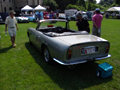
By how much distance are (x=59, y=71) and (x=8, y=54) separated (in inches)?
98.1

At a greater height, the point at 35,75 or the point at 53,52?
the point at 53,52

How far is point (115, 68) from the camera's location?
3699 mm

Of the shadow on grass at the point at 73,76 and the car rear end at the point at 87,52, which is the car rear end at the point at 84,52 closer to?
the car rear end at the point at 87,52

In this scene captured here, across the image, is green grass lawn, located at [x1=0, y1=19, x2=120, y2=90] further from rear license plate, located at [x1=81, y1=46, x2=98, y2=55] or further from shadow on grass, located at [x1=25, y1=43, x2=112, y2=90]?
rear license plate, located at [x1=81, y1=46, x2=98, y2=55]

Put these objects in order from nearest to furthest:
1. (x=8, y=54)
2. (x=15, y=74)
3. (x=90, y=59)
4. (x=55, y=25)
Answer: (x=90, y=59) < (x=15, y=74) < (x=8, y=54) < (x=55, y=25)

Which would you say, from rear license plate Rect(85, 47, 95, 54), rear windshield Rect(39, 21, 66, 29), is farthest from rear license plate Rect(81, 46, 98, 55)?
rear windshield Rect(39, 21, 66, 29)

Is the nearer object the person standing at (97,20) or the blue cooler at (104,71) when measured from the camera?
the blue cooler at (104,71)

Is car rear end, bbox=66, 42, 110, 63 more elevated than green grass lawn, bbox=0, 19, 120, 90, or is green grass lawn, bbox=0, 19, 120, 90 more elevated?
car rear end, bbox=66, 42, 110, 63

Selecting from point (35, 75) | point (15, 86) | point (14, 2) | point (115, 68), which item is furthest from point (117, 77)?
point (14, 2)

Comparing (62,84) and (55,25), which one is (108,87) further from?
(55,25)

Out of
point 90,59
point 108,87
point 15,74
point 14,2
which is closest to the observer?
point 108,87

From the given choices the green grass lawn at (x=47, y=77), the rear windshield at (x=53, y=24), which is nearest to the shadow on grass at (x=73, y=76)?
the green grass lawn at (x=47, y=77)

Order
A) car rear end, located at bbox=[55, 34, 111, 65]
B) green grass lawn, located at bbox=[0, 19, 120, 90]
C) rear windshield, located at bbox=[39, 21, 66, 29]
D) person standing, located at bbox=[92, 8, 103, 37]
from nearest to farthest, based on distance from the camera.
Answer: green grass lawn, located at bbox=[0, 19, 120, 90]
car rear end, located at bbox=[55, 34, 111, 65]
person standing, located at bbox=[92, 8, 103, 37]
rear windshield, located at bbox=[39, 21, 66, 29]

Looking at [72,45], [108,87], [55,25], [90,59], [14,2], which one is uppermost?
[14,2]
